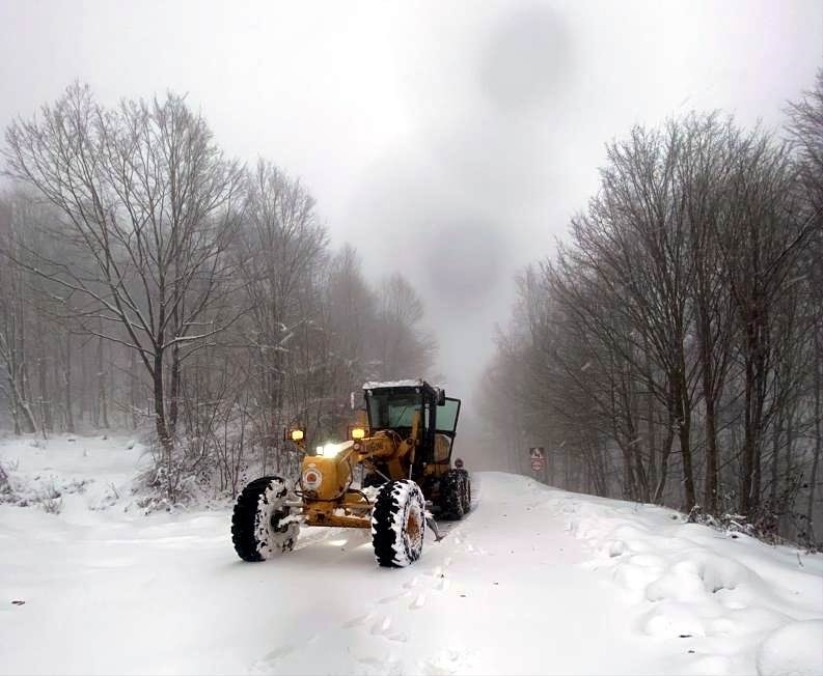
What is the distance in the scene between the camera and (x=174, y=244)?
49.5 feet

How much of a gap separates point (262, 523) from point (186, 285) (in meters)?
11.2

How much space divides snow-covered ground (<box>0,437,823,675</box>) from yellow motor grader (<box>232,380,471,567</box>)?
0.91ft

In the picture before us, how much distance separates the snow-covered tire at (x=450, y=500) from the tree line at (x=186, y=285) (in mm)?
4189

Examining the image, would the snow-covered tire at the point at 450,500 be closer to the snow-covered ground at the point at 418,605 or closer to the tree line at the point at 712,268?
the snow-covered ground at the point at 418,605

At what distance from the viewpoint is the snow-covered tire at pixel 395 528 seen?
545 centimetres

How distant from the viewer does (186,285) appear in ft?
50.7

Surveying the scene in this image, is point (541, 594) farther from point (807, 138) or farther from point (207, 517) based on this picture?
point (807, 138)

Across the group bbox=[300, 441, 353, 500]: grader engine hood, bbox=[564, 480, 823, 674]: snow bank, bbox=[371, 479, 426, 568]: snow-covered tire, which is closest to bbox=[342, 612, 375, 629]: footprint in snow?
bbox=[371, 479, 426, 568]: snow-covered tire

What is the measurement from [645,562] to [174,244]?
1418cm

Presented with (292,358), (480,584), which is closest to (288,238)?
(292,358)

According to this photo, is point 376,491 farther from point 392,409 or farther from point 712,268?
point 712,268

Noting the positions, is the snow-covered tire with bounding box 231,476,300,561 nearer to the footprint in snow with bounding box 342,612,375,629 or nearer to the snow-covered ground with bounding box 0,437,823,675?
the snow-covered ground with bounding box 0,437,823,675

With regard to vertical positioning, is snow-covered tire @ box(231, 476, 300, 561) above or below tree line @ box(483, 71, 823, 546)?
below

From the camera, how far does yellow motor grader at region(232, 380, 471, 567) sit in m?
5.72
